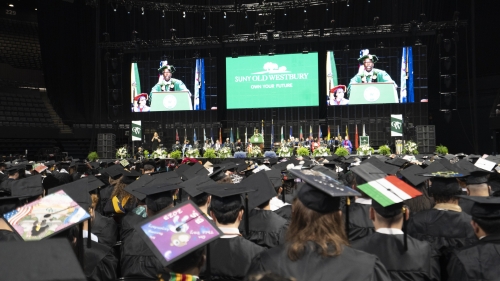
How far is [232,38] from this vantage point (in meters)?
22.0

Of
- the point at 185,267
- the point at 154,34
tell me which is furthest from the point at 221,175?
the point at 154,34

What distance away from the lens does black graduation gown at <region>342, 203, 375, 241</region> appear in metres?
4.57

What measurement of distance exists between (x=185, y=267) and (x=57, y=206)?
1.09m

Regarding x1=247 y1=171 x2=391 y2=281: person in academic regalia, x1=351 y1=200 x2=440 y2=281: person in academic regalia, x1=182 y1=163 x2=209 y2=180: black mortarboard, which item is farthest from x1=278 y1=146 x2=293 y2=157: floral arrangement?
x1=247 y1=171 x2=391 y2=281: person in academic regalia

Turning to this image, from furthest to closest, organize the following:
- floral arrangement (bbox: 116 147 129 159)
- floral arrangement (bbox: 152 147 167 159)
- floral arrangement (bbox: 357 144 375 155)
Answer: floral arrangement (bbox: 116 147 129 159)
floral arrangement (bbox: 152 147 167 159)
floral arrangement (bbox: 357 144 375 155)

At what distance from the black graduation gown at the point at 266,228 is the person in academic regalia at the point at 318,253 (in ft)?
5.75

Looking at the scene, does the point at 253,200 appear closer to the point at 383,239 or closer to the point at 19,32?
the point at 383,239

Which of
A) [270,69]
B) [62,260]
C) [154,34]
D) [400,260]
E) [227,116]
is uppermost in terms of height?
[154,34]

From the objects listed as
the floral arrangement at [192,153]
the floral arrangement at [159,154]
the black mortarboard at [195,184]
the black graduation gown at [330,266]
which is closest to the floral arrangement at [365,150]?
the floral arrangement at [192,153]

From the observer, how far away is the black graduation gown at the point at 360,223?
4.57m

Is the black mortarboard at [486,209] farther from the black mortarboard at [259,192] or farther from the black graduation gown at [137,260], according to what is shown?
the black graduation gown at [137,260]

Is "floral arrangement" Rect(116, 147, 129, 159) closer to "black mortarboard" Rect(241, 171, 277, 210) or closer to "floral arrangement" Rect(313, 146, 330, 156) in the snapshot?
"floral arrangement" Rect(313, 146, 330, 156)

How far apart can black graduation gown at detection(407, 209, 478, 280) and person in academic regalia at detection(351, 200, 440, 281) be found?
31.4 inches

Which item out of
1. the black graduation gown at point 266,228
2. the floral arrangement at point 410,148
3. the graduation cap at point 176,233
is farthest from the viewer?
the floral arrangement at point 410,148
